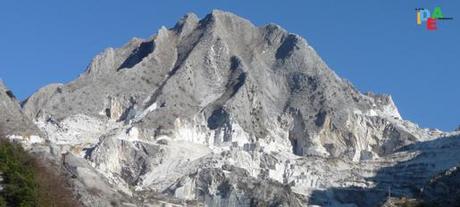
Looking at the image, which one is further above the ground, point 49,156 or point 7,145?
point 49,156

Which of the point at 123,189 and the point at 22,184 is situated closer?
the point at 22,184

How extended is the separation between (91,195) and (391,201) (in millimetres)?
49246

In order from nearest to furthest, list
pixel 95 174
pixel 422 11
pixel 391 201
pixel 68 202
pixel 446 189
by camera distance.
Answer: pixel 422 11
pixel 68 202
pixel 391 201
pixel 446 189
pixel 95 174

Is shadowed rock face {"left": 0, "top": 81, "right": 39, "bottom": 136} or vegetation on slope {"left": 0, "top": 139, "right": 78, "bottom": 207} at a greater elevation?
shadowed rock face {"left": 0, "top": 81, "right": 39, "bottom": 136}

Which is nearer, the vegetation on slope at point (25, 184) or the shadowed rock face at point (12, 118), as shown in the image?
the vegetation on slope at point (25, 184)

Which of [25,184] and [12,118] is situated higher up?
[12,118]

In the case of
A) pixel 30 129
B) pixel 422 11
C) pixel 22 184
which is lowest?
pixel 22 184

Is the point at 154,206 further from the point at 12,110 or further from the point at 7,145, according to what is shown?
the point at 7,145

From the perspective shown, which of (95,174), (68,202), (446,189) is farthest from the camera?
(95,174)

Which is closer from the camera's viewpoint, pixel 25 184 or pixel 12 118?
pixel 25 184

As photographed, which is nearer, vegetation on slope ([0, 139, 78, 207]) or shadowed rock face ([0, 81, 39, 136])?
vegetation on slope ([0, 139, 78, 207])

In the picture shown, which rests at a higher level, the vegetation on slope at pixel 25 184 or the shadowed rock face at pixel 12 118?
the shadowed rock face at pixel 12 118

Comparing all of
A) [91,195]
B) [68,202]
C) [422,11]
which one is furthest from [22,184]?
[91,195]

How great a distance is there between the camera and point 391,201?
12569 cm
